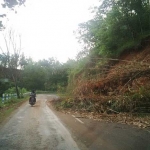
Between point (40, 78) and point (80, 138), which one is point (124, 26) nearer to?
point (80, 138)

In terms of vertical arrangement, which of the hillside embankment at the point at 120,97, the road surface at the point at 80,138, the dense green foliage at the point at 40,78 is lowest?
the road surface at the point at 80,138

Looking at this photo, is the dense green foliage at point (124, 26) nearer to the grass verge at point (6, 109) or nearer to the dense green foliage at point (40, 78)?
the grass verge at point (6, 109)

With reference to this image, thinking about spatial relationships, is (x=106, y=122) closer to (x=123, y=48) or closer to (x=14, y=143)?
(x=14, y=143)

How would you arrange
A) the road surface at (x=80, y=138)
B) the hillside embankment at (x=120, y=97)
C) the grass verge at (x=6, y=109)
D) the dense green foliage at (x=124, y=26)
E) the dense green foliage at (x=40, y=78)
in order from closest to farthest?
1. the road surface at (x=80, y=138)
2. the hillside embankment at (x=120, y=97)
3. the grass verge at (x=6, y=109)
4. the dense green foliage at (x=124, y=26)
5. the dense green foliage at (x=40, y=78)

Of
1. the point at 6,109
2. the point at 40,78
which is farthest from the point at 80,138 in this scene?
the point at 40,78

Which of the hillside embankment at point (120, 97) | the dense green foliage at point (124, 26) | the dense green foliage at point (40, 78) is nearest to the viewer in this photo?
the hillside embankment at point (120, 97)

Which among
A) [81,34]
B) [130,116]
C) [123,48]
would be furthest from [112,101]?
[81,34]

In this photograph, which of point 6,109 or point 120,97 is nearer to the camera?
point 120,97

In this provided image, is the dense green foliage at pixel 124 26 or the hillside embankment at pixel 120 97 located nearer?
the hillside embankment at pixel 120 97

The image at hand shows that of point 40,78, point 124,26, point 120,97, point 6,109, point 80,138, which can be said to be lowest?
point 80,138

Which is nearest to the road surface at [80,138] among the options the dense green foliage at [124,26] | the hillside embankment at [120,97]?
the hillside embankment at [120,97]

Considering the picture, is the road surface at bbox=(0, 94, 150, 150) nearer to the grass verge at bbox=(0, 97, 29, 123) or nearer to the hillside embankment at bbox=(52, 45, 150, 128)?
the hillside embankment at bbox=(52, 45, 150, 128)

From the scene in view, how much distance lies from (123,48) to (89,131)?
1295 cm

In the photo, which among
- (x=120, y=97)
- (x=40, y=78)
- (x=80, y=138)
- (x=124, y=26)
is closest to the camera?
(x=80, y=138)
